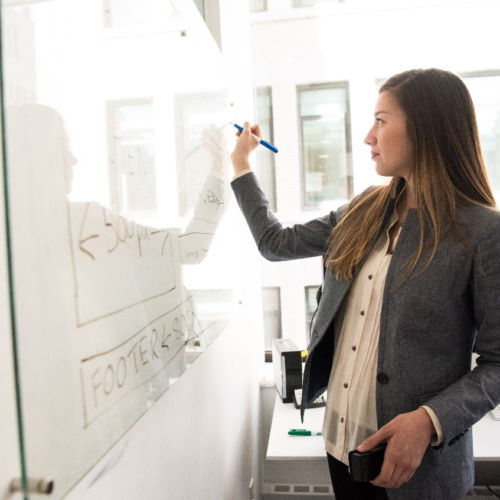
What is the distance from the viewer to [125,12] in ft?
2.16

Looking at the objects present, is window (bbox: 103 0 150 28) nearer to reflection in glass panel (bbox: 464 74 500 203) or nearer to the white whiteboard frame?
the white whiteboard frame

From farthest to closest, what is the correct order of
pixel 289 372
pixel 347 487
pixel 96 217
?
pixel 289 372 → pixel 347 487 → pixel 96 217

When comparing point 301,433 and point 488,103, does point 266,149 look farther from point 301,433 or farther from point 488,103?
point 301,433

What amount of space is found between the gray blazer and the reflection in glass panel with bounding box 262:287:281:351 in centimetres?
148

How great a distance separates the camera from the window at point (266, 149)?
96.7 inches

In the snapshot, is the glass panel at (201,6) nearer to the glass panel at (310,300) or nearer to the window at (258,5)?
the window at (258,5)

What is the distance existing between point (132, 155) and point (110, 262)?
0.61 feet

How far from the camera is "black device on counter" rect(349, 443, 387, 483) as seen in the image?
0.91m

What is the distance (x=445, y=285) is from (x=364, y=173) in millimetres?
1521

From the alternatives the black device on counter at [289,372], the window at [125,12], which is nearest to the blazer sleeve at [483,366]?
the window at [125,12]

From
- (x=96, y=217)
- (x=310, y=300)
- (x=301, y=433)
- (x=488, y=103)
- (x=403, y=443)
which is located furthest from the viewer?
(x=310, y=300)

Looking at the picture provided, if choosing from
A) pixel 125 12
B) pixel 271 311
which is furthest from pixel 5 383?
pixel 271 311

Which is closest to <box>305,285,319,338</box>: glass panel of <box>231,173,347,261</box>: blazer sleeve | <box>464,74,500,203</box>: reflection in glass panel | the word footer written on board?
<box>464,74,500,203</box>: reflection in glass panel

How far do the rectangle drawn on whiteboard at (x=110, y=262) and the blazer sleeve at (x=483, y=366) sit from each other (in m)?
0.66
